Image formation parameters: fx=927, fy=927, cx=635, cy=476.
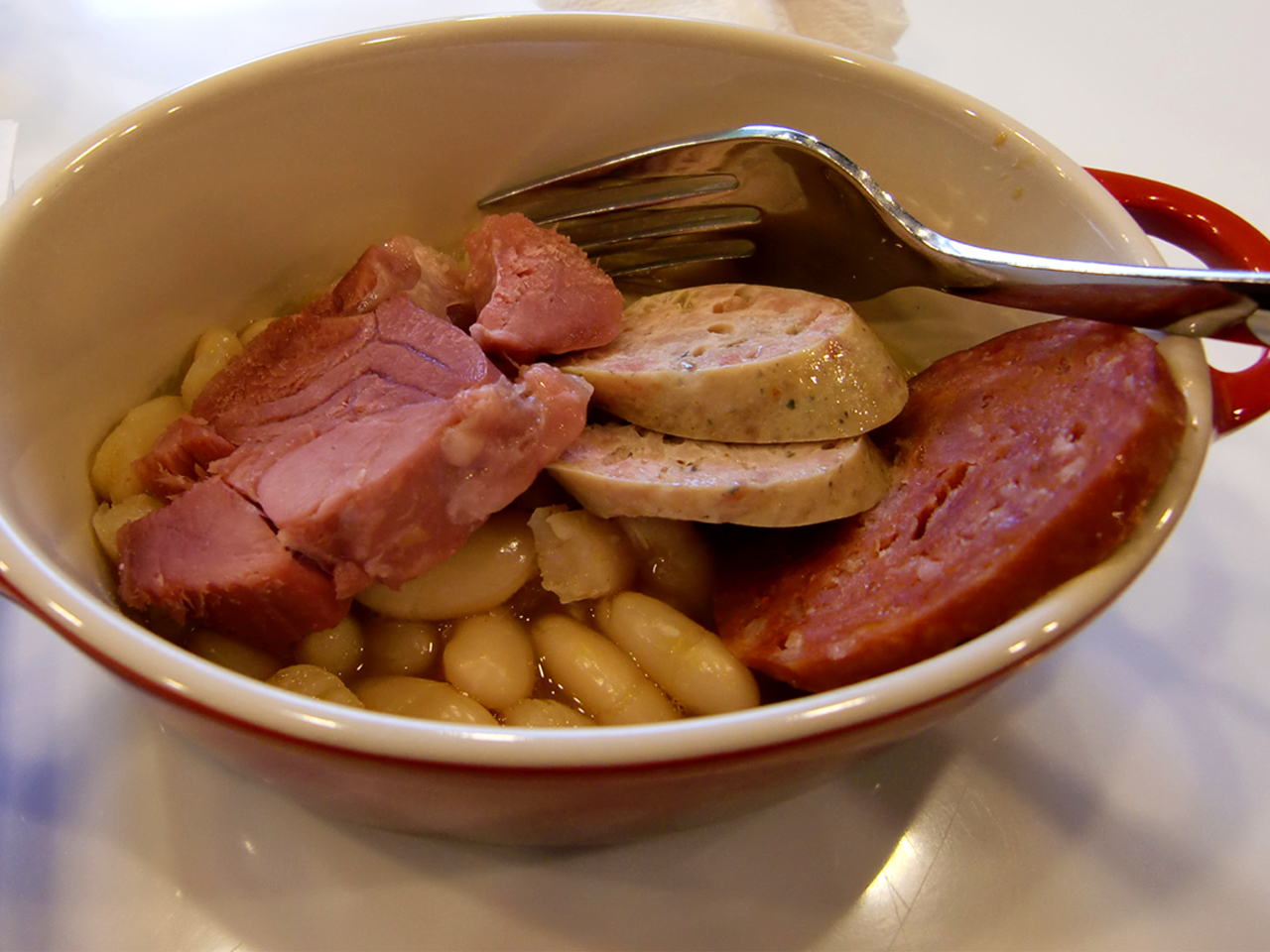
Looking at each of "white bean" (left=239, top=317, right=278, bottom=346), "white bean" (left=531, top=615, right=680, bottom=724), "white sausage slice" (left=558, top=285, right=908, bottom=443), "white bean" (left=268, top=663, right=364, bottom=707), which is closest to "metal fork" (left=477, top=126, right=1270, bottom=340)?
"white sausage slice" (left=558, top=285, right=908, bottom=443)

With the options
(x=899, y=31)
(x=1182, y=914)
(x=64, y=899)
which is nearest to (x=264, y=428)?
(x=64, y=899)

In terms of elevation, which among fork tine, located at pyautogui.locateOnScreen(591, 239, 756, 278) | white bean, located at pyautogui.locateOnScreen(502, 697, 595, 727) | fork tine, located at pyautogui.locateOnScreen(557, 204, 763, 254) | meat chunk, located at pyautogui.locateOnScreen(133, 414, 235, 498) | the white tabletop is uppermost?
fork tine, located at pyautogui.locateOnScreen(557, 204, 763, 254)

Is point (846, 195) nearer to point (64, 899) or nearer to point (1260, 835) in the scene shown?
point (1260, 835)

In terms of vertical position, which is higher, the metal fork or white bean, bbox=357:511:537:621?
the metal fork

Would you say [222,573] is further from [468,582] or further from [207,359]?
[207,359]

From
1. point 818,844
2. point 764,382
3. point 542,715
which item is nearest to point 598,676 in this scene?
point 542,715

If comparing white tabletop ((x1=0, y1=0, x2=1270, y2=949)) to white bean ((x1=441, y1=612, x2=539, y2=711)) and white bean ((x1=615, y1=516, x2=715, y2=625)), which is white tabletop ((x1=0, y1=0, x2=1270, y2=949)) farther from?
white bean ((x1=615, y1=516, x2=715, y2=625))
